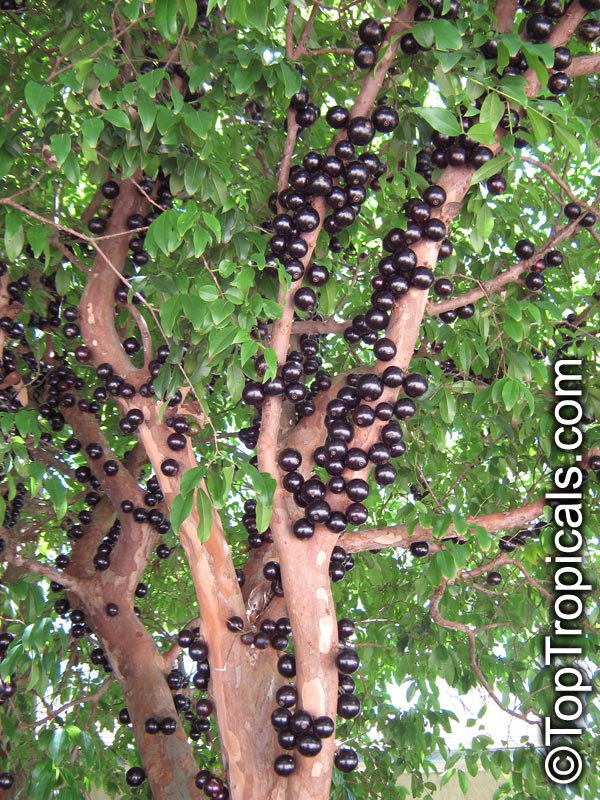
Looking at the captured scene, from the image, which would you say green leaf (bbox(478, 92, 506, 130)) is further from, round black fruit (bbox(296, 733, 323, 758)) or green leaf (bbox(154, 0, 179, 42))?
round black fruit (bbox(296, 733, 323, 758))

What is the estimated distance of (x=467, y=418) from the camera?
395 cm

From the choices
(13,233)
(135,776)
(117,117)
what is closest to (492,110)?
(117,117)

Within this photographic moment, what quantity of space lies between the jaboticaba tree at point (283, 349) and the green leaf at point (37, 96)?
0.04 feet

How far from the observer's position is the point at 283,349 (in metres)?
2.36

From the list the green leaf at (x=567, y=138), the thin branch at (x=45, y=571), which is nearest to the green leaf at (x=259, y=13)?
the green leaf at (x=567, y=138)

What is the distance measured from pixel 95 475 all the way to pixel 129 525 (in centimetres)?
30

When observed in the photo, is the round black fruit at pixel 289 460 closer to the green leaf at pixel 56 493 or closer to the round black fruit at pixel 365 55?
the green leaf at pixel 56 493

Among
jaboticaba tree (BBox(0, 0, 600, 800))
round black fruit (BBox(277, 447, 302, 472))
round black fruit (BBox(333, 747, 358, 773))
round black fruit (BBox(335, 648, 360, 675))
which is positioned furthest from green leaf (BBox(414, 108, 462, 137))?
round black fruit (BBox(333, 747, 358, 773))

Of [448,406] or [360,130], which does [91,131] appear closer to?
[360,130]

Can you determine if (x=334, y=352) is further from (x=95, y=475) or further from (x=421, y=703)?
(x=421, y=703)

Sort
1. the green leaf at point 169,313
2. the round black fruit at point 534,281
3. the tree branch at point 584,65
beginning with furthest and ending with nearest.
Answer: the round black fruit at point 534,281 < the tree branch at point 584,65 < the green leaf at point 169,313

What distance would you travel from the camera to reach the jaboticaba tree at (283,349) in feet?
7.00

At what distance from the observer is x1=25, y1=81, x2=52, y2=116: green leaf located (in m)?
1.99

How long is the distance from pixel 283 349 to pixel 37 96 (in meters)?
1.02
